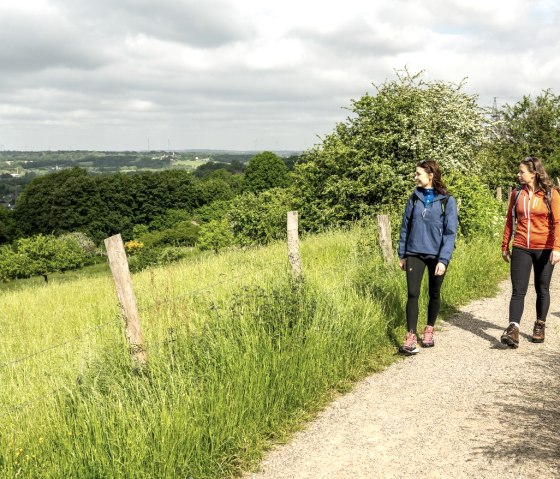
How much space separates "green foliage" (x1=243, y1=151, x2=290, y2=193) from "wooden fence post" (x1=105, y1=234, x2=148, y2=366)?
87400mm

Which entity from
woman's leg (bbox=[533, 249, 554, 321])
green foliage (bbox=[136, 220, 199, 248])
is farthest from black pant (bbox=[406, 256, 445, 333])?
green foliage (bbox=[136, 220, 199, 248])

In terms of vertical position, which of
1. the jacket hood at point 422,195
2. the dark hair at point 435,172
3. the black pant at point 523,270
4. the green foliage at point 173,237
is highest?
the dark hair at point 435,172

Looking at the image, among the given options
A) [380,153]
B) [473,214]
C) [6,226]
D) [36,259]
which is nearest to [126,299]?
[473,214]

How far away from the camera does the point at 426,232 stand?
6.05 meters

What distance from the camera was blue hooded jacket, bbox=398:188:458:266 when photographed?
19.7 feet

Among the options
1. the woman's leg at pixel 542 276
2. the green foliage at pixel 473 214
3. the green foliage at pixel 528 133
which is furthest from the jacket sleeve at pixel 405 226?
the green foliage at pixel 528 133

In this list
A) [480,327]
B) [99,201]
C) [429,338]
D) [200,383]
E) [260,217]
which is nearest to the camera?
[200,383]

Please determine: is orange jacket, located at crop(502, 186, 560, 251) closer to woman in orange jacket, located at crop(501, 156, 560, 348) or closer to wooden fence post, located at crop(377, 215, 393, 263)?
woman in orange jacket, located at crop(501, 156, 560, 348)

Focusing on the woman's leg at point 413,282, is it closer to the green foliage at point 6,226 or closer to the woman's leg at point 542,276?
the woman's leg at point 542,276

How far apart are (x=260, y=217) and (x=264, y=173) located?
69743mm

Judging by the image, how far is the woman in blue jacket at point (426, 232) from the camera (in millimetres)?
6001

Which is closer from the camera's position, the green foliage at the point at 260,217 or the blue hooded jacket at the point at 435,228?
the blue hooded jacket at the point at 435,228

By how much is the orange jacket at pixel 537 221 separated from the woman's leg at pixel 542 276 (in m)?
0.13

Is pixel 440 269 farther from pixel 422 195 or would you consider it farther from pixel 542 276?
pixel 542 276
